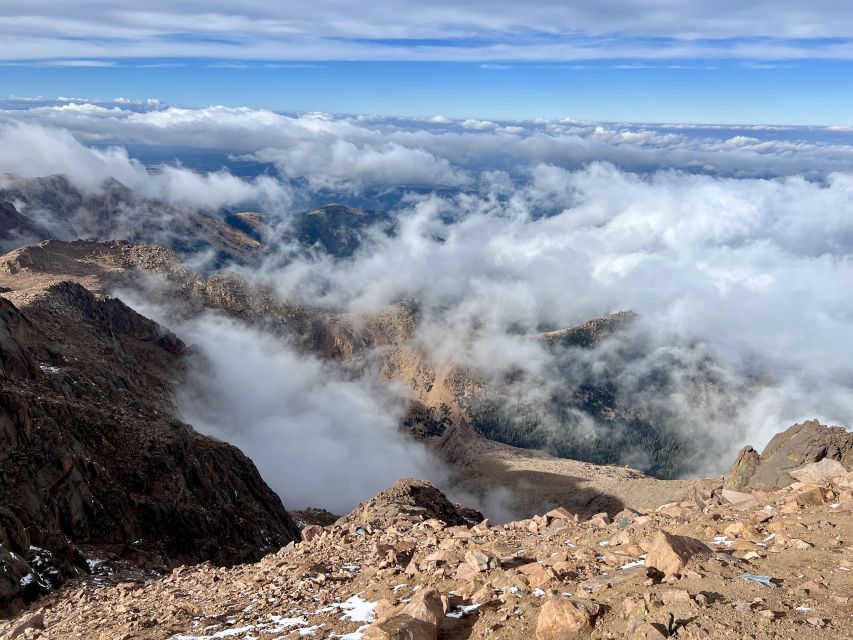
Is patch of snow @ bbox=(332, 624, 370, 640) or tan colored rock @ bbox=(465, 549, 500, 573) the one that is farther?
tan colored rock @ bbox=(465, 549, 500, 573)

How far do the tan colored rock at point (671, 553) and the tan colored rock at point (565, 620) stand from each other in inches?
146

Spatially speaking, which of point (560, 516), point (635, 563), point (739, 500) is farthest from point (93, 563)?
point (739, 500)

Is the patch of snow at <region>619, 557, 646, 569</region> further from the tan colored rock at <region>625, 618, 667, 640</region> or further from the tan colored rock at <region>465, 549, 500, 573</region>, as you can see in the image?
the tan colored rock at <region>625, 618, 667, 640</region>

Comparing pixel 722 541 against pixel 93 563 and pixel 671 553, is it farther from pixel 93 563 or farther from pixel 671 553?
pixel 93 563

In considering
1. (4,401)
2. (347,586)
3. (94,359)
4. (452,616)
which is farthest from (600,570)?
(94,359)

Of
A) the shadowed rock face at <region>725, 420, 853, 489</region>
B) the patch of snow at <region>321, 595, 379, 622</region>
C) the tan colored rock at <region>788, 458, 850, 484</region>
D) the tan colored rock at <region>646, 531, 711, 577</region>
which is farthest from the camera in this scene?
the shadowed rock face at <region>725, 420, 853, 489</region>

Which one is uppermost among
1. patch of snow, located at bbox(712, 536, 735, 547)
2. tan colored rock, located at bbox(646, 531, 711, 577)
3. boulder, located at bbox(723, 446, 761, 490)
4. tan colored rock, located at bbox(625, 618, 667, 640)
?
tan colored rock, located at bbox(625, 618, 667, 640)

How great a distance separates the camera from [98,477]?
183 feet

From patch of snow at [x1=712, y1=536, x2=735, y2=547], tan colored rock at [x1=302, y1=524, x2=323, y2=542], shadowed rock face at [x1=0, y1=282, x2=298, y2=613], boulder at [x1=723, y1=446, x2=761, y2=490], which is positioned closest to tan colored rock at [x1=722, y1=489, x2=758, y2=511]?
patch of snow at [x1=712, y1=536, x2=735, y2=547]

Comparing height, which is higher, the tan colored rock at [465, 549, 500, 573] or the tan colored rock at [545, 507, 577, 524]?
the tan colored rock at [465, 549, 500, 573]

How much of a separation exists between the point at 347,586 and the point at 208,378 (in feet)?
611

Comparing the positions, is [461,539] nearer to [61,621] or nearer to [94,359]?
[61,621]

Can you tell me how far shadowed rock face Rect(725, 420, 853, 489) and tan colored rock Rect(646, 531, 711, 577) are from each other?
2967 centimetres

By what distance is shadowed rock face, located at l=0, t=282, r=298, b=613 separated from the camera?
45.8 m
